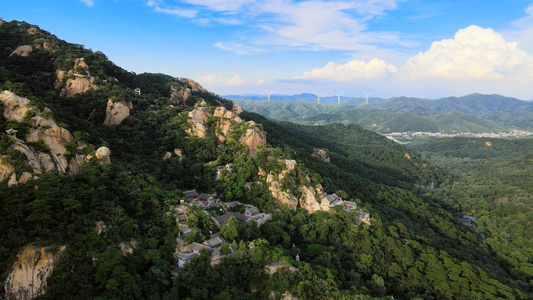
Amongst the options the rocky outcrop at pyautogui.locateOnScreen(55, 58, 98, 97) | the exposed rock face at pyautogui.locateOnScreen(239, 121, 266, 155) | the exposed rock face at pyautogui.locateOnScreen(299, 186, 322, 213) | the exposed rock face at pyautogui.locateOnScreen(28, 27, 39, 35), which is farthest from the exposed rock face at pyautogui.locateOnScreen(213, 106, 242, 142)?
the exposed rock face at pyautogui.locateOnScreen(28, 27, 39, 35)

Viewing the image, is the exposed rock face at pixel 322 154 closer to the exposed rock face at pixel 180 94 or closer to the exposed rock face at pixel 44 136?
the exposed rock face at pixel 180 94

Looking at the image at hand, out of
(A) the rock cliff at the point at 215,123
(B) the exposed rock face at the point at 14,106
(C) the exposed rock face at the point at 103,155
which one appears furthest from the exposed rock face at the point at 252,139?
(B) the exposed rock face at the point at 14,106

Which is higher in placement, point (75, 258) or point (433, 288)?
point (75, 258)

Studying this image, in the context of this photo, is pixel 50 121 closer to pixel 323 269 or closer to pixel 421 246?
pixel 323 269

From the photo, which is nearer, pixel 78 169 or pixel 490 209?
pixel 78 169

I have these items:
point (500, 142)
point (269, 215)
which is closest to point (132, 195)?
point (269, 215)

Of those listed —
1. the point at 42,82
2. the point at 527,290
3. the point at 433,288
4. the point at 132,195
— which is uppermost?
the point at 42,82
